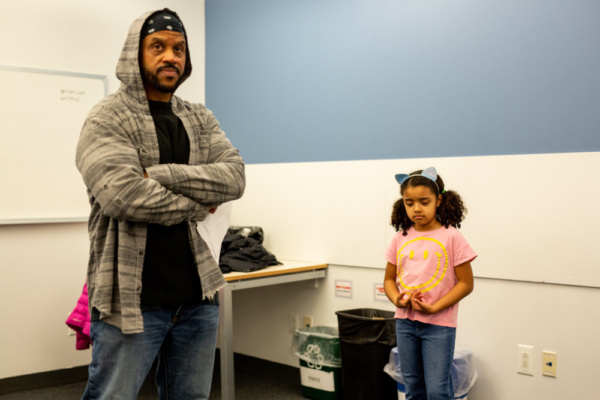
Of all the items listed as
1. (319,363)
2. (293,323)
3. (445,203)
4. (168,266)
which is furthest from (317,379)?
(168,266)

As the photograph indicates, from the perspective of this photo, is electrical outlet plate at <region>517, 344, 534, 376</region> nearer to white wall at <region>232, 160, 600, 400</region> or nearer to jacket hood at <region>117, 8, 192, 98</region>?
white wall at <region>232, 160, 600, 400</region>

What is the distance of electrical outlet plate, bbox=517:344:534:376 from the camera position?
255 centimetres

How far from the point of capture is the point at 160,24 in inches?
59.7

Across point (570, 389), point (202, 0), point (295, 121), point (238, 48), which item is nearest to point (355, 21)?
point (295, 121)

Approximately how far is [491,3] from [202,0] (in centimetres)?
222

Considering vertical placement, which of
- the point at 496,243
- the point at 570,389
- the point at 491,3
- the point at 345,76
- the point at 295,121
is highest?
the point at 491,3

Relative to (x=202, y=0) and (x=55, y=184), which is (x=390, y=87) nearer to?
(x=202, y=0)

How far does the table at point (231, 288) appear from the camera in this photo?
2.82m

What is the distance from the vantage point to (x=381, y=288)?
3064mm

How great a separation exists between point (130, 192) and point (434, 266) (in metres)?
1.22

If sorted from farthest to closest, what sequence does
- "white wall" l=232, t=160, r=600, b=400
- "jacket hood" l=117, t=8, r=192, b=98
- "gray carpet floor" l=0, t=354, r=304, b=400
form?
"gray carpet floor" l=0, t=354, r=304, b=400, "white wall" l=232, t=160, r=600, b=400, "jacket hood" l=117, t=8, r=192, b=98

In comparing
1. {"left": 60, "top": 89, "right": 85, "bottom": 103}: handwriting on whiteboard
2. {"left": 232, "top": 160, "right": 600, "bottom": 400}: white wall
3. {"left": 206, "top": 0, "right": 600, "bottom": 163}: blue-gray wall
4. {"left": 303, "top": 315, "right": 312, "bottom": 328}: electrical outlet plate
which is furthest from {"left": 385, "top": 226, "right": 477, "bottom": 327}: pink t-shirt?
{"left": 60, "top": 89, "right": 85, "bottom": 103}: handwriting on whiteboard

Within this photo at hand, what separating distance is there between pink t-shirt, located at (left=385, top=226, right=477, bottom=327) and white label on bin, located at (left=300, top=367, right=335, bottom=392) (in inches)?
41.0

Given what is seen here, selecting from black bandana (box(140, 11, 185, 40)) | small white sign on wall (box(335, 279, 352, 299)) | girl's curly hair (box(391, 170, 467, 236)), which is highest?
black bandana (box(140, 11, 185, 40))
